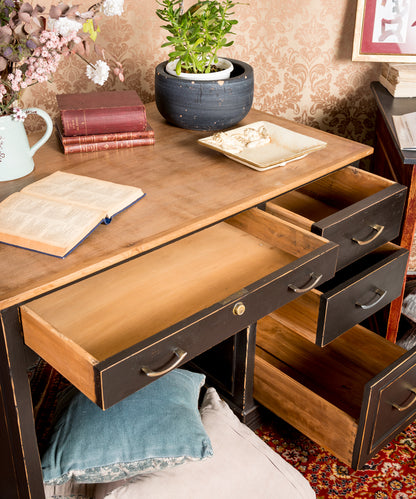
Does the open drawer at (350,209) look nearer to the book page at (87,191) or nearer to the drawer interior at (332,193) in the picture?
the drawer interior at (332,193)

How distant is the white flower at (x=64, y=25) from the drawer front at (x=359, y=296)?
0.84 metres

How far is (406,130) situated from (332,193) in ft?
1.02

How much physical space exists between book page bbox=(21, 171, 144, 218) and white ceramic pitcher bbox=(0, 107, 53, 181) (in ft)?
0.24

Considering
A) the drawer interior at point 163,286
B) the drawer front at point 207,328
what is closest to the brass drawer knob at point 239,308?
the drawer front at point 207,328

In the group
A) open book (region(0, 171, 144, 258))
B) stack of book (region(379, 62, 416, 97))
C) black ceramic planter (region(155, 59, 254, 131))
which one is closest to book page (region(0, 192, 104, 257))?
open book (region(0, 171, 144, 258))

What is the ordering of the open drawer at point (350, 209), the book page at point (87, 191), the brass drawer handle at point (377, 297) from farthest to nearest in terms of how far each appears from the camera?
1. the brass drawer handle at point (377, 297)
2. the open drawer at point (350, 209)
3. the book page at point (87, 191)

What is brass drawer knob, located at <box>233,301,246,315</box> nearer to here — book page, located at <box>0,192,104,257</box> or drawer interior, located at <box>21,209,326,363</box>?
drawer interior, located at <box>21,209,326,363</box>

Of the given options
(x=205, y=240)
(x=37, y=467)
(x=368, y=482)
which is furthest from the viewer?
(x=368, y=482)

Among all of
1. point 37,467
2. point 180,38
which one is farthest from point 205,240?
point 37,467

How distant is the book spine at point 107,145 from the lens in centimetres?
153

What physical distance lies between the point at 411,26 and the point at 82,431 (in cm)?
180

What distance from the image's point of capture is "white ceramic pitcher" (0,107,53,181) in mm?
1297

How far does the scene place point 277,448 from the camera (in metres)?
1.71

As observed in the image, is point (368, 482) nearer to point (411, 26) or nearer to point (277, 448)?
point (277, 448)
